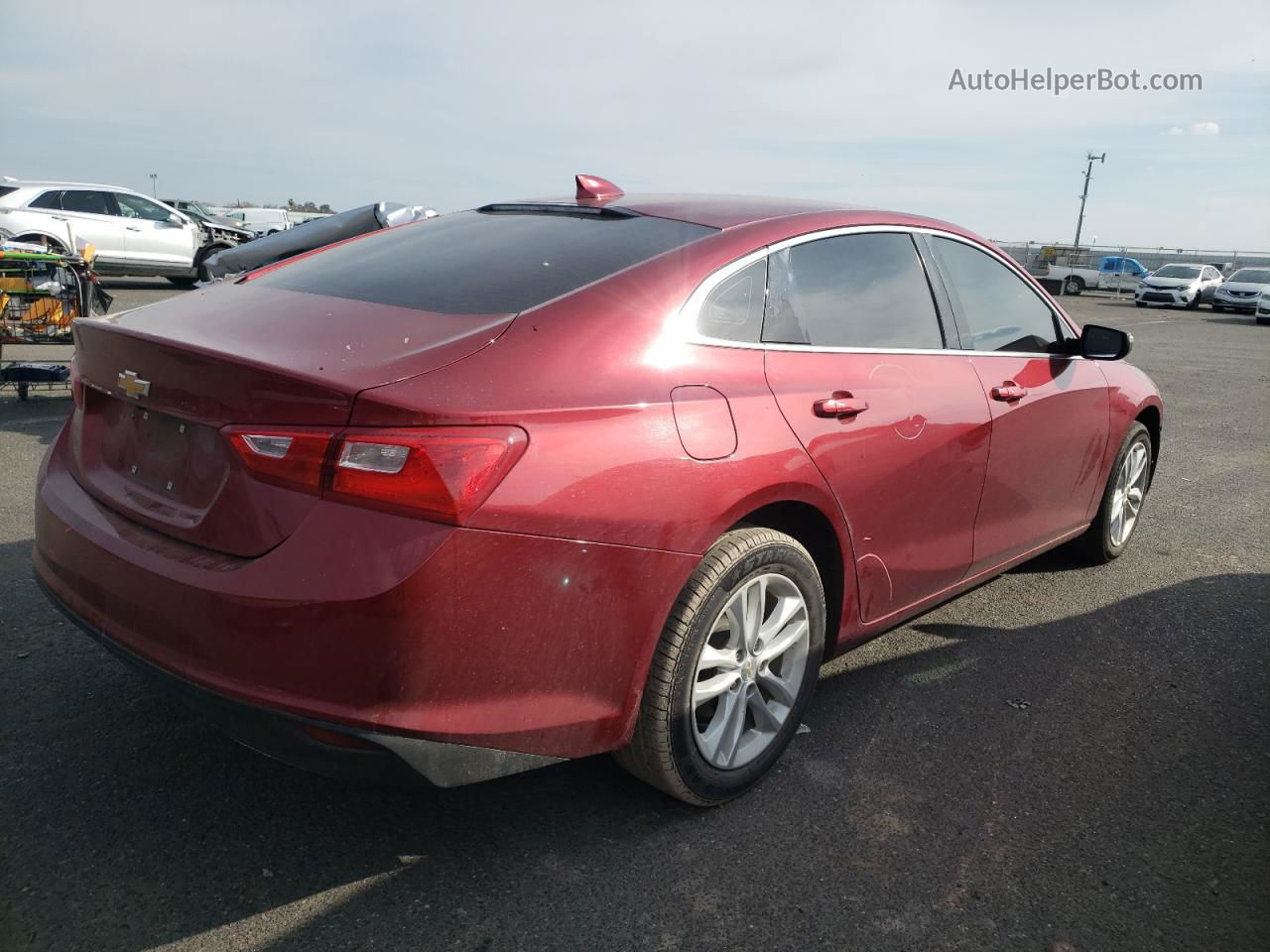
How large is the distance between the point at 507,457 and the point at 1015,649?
2.53m

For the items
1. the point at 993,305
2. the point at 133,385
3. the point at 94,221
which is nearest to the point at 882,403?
the point at 993,305

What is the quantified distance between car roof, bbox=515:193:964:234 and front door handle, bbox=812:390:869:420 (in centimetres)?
57

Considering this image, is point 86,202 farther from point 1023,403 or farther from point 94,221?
point 1023,403

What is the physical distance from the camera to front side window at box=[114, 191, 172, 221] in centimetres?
1692

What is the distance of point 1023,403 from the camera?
3707mm

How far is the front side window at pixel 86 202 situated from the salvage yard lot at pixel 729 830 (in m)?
15.3

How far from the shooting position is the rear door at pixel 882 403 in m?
2.85

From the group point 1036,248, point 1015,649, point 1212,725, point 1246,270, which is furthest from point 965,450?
point 1036,248

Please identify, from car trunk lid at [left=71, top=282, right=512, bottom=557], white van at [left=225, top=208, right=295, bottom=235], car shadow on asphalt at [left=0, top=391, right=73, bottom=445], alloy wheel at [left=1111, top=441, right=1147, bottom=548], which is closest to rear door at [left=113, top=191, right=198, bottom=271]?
car shadow on asphalt at [left=0, top=391, right=73, bottom=445]

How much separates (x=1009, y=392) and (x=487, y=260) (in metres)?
1.93

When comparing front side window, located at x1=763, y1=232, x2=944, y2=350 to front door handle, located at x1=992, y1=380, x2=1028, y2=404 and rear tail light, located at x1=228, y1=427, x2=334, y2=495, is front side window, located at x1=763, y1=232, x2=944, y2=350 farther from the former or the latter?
rear tail light, located at x1=228, y1=427, x2=334, y2=495

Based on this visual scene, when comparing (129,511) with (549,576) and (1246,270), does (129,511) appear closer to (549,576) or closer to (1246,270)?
(549,576)

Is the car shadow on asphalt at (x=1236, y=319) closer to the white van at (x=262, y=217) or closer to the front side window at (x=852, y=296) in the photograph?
the white van at (x=262, y=217)

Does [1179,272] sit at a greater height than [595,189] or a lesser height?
lesser
